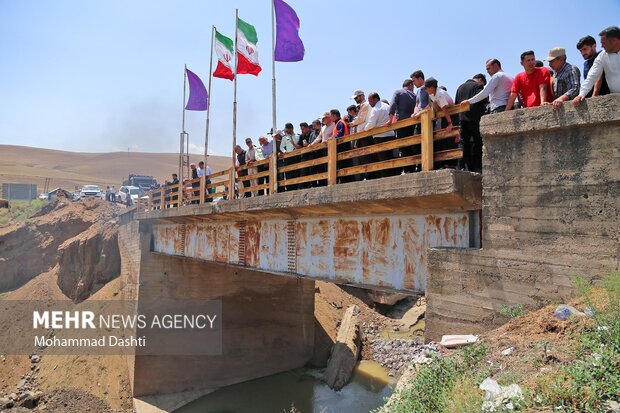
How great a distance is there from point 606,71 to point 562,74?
532 mm

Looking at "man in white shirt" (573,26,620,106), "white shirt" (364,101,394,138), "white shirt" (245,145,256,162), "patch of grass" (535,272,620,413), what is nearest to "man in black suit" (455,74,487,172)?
"man in white shirt" (573,26,620,106)

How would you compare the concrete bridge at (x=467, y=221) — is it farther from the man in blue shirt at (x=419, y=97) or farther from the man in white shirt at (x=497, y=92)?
the man in white shirt at (x=497, y=92)

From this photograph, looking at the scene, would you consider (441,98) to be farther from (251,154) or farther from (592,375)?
(251,154)

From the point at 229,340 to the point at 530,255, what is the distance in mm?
15023

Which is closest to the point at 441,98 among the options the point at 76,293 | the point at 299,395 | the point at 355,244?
the point at 355,244

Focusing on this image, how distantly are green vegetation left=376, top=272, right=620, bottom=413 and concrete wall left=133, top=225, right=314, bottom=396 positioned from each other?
Result: 564 inches

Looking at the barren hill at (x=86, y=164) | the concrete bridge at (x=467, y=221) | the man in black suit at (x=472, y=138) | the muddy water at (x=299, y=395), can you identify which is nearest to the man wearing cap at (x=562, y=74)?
the concrete bridge at (x=467, y=221)

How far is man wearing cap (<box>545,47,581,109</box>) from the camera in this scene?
4.93m

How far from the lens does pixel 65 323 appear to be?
22984mm

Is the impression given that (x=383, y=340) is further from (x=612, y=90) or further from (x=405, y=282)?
(x=612, y=90)

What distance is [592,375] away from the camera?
10.7 ft

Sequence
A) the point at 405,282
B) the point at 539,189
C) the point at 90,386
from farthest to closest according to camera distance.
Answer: the point at 90,386 < the point at 405,282 < the point at 539,189

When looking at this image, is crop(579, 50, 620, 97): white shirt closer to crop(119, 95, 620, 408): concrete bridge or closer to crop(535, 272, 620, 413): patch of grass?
crop(119, 95, 620, 408): concrete bridge

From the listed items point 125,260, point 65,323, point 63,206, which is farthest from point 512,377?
point 63,206
